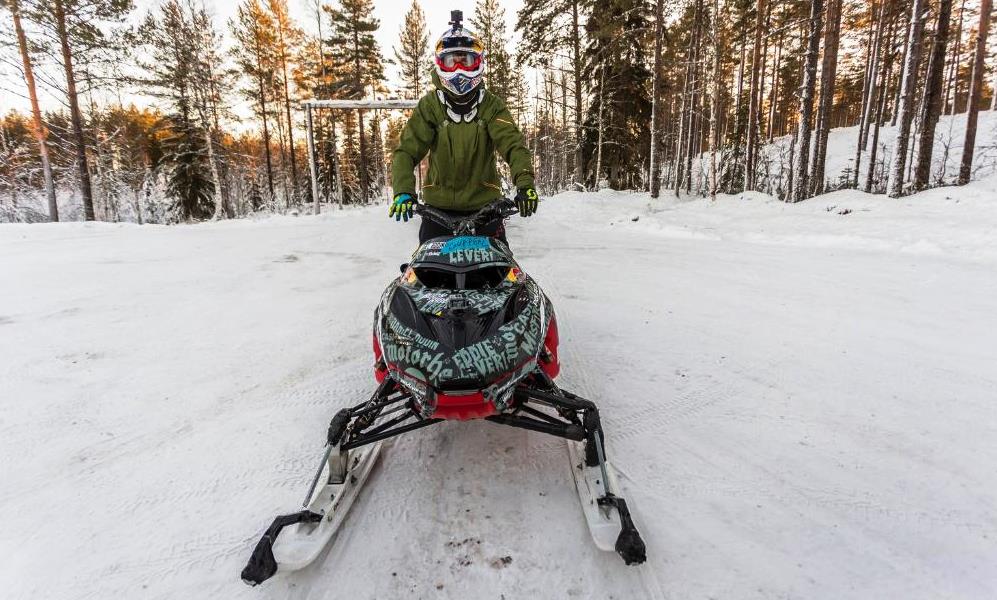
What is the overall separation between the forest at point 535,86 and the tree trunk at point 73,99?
2.3 inches

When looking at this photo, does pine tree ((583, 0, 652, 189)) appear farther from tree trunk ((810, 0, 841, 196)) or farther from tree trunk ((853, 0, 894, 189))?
tree trunk ((853, 0, 894, 189))

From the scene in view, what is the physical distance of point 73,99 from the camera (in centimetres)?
1476

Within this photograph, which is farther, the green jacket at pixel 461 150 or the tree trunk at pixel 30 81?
the tree trunk at pixel 30 81

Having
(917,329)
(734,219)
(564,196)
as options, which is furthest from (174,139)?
(917,329)

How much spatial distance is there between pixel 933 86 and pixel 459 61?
523 inches

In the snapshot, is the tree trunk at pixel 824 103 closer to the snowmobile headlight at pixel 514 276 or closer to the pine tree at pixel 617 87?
the pine tree at pixel 617 87

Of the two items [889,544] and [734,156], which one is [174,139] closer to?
[734,156]

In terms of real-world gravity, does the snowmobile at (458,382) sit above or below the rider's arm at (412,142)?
below

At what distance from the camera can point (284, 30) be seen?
84.5 feet

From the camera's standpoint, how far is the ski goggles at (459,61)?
2.92 m

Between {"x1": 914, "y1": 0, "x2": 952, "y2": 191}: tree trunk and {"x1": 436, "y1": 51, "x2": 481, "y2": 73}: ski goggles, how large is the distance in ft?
42.0

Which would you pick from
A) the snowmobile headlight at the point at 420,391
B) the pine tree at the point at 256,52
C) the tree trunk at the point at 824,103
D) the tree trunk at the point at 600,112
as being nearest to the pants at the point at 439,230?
the snowmobile headlight at the point at 420,391

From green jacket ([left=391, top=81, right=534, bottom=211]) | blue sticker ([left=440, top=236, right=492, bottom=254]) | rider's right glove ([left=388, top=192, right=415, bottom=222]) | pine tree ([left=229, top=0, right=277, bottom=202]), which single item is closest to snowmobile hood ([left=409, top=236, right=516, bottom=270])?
blue sticker ([left=440, top=236, right=492, bottom=254])

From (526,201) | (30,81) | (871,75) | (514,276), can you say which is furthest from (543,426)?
(871,75)
